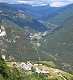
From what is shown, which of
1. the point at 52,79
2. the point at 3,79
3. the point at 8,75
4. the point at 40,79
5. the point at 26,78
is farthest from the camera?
the point at 52,79

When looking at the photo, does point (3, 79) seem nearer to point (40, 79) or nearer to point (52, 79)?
point (40, 79)

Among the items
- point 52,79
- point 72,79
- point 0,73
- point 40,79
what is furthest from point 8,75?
point 72,79

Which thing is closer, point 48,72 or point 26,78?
point 26,78

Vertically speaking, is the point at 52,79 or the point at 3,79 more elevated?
the point at 3,79

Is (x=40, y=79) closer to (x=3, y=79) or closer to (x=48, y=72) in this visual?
(x=3, y=79)

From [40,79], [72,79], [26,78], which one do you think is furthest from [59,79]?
[26,78]

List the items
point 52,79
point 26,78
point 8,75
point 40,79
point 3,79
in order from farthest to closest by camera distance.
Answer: point 52,79 < point 40,79 < point 26,78 < point 8,75 < point 3,79

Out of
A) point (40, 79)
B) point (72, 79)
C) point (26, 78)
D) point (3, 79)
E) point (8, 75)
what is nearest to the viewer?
point (3, 79)

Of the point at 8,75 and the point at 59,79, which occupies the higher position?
the point at 8,75

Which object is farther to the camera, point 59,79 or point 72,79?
point 72,79
